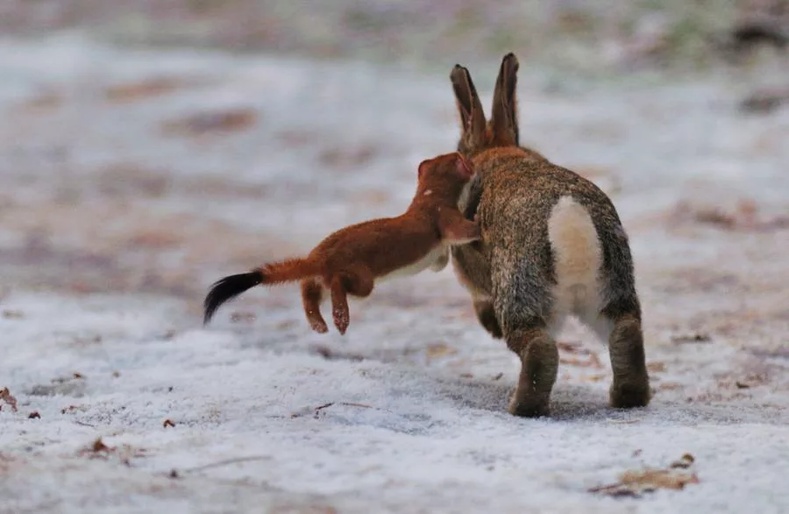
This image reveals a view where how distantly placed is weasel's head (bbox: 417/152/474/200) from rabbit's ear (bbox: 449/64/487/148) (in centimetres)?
50

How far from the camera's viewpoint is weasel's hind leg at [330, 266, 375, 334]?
11.5 feet

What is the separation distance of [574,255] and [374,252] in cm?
66

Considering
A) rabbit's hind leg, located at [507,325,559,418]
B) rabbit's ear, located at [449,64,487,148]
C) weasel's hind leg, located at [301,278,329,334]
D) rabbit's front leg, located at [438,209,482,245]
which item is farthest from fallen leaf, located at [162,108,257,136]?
rabbit's hind leg, located at [507,325,559,418]

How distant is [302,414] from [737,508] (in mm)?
1300

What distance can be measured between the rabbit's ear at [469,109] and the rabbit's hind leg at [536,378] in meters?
1.46

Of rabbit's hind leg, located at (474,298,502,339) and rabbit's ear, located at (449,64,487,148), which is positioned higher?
rabbit's ear, located at (449,64,487,148)

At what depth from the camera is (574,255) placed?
347 cm

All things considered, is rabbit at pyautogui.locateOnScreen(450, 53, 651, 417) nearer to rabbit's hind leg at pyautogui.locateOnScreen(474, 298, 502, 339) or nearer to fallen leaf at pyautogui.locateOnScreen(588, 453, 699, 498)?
rabbit's hind leg at pyautogui.locateOnScreen(474, 298, 502, 339)

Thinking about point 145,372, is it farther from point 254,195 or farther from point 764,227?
point 254,195

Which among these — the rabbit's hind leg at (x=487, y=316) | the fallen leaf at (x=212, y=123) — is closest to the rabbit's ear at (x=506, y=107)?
the rabbit's hind leg at (x=487, y=316)

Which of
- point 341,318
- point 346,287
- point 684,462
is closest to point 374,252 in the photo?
point 346,287

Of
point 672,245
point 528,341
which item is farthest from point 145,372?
point 672,245

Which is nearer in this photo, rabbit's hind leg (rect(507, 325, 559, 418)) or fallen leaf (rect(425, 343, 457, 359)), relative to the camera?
rabbit's hind leg (rect(507, 325, 559, 418))

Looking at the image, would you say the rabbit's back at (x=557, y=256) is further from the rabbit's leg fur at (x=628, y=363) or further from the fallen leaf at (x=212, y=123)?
the fallen leaf at (x=212, y=123)
